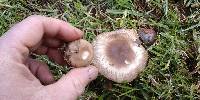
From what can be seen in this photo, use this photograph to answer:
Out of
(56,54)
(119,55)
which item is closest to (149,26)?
(119,55)

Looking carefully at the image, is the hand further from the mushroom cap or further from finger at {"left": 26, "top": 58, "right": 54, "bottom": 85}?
the mushroom cap

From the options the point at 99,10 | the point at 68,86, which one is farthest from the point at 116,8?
the point at 68,86

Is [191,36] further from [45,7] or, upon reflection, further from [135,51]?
[45,7]

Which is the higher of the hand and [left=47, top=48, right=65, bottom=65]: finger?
the hand

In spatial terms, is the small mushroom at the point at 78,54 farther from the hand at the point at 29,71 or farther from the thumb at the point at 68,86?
the thumb at the point at 68,86

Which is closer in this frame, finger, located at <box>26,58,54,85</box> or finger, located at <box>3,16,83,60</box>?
finger, located at <box>3,16,83,60</box>

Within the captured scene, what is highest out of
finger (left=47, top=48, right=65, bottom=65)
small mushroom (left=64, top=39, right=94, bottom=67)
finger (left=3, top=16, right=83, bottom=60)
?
finger (left=3, top=16, right=83, bottom=60)

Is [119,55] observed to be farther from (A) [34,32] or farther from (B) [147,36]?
(A) [34,32]

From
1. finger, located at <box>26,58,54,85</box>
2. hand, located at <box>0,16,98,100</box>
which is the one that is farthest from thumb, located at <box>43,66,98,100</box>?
finger, located at <box>26,58,54,85</box>
